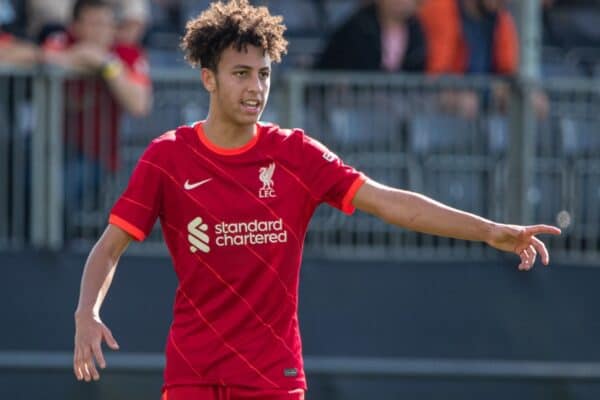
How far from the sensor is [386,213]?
5477 millimetres

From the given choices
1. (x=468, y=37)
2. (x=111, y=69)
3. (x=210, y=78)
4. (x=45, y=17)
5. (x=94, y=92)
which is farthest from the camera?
(x=468, y=37)

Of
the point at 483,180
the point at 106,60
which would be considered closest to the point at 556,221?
the point at 483,180

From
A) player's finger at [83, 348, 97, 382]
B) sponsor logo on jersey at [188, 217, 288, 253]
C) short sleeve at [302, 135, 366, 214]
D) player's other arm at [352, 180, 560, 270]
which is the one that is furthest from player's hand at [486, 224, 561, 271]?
player's finger at [83, 348, 97, 382]

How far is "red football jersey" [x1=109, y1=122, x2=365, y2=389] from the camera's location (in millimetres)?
5480

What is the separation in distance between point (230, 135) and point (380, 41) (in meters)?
4.85

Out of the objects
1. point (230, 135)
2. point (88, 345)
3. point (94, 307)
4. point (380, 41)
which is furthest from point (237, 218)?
point (380, 41)

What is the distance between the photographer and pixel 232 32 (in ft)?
18.3

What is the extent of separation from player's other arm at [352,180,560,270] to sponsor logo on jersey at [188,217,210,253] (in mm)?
A: 563

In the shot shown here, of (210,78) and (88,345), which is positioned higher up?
(210,78)

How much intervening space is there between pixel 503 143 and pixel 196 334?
4917 millimetres

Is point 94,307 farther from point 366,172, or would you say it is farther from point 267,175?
point 366,172

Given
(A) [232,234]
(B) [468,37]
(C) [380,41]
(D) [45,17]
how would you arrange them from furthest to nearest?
(B) [468,37]
(C) [380,41]
(D) [45,17]
(A) [232,234]

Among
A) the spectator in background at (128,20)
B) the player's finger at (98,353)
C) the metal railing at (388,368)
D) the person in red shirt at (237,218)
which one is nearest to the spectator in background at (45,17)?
the spectator in background at (128,20)

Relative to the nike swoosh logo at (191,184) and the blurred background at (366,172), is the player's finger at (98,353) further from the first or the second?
the blurred background at (366,172)
